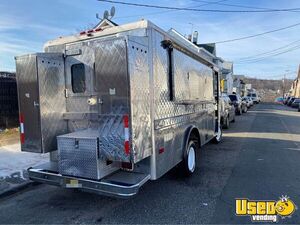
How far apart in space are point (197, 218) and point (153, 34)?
2.91 metres

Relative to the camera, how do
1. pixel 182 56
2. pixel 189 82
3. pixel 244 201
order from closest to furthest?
pixel 244 201 → pixel 182 56 → pixel 189 82

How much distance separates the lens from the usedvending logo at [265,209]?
12.8 feet

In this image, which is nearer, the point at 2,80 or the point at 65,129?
the point at 65,129

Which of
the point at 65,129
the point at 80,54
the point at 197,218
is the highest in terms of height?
the point at 80,54

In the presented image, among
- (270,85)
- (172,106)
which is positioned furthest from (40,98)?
(270,85)

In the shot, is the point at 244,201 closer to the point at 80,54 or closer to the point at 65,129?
the point at 65,129

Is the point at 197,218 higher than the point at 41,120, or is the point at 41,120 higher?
the point at 41,120

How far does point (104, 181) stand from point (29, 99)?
205cm

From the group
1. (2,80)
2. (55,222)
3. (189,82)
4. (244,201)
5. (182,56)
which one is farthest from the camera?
(2,80)

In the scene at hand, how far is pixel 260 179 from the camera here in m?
5.44

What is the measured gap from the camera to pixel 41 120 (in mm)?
4477

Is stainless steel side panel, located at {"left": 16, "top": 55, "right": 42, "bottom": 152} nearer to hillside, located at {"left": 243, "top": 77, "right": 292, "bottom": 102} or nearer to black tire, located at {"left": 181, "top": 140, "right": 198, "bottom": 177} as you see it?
black tire, located at {"left": 181, "top": 140, "right": 198, "bottom": 177}

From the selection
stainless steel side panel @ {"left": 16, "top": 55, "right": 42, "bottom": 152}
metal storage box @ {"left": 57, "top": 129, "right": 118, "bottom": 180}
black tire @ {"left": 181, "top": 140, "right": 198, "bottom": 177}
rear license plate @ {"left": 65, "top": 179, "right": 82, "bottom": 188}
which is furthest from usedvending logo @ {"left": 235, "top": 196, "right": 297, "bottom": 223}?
stainless steel side panel @ {"left": 16, "top": 55, "right": 42, "bottom": 152}

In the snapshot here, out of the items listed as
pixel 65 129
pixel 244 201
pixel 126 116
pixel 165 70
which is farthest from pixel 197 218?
pixel 65 129
